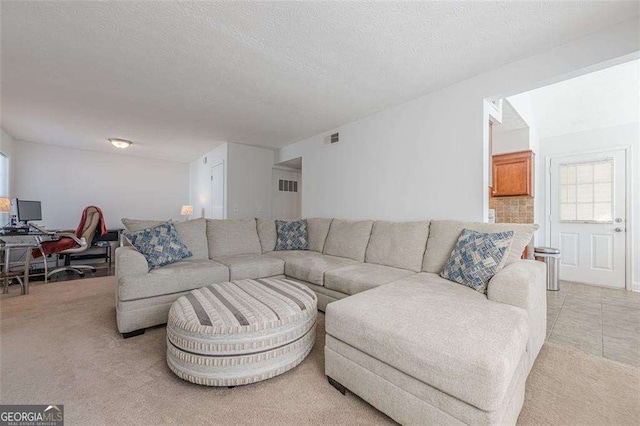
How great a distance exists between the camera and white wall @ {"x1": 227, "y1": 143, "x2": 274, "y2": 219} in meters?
4.94

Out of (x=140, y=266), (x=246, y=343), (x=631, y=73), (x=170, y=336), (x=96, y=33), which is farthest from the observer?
(x=631, y=73)

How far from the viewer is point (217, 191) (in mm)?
5340

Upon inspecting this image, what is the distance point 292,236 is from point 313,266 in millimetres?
1068

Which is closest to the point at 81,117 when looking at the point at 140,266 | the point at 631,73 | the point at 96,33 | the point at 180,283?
the point at 96,33

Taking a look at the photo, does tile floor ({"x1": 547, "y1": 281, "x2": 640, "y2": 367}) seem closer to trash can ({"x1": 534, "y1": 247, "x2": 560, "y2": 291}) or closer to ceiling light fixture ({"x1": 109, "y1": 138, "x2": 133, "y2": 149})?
trash can ({"x1": 534, "y1": 247, "x2": 560, "y2": 291})

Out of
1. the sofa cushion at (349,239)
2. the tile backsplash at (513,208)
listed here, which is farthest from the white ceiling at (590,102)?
the sofa cushion at (349,239)

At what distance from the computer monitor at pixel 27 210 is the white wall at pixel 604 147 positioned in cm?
834

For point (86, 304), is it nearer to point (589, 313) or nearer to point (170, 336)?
point (170, 336)

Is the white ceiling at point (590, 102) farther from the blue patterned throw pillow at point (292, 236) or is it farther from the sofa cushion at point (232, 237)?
the sofa cushion at point (232, 237)

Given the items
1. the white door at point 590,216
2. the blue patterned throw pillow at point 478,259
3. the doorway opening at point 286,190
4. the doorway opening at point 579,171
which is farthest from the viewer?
the doorway opening at point 286,190

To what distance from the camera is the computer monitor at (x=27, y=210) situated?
4180mm

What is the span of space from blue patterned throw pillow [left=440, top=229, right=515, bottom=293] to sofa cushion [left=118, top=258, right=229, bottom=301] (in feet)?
7.08

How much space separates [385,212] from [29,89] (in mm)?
4257

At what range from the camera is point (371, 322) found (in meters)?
1.32
